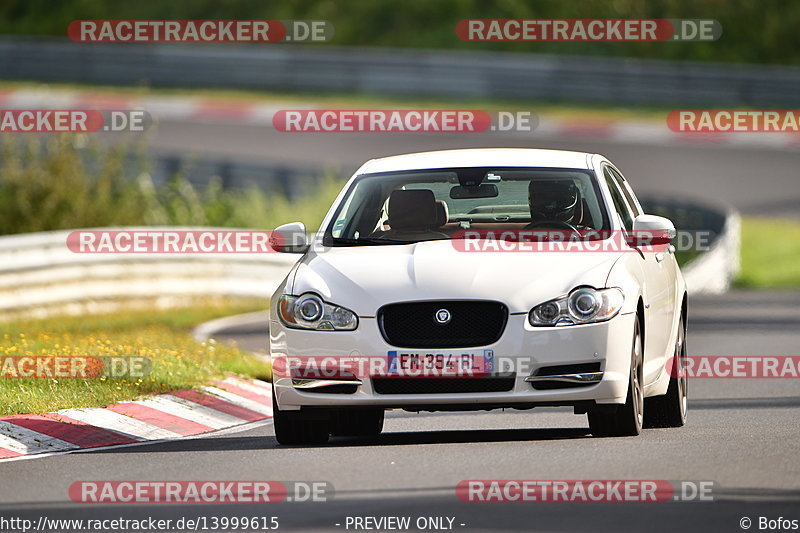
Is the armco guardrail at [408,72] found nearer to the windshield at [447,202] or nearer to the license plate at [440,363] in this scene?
the windshield at [447,202]

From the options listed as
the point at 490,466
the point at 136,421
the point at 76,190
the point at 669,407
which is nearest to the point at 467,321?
the point at 490,466

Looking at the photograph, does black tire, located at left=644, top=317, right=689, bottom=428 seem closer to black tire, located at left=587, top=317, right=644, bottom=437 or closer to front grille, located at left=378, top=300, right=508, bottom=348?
black tire, located at left=587, top=317, right=644, bottom=437

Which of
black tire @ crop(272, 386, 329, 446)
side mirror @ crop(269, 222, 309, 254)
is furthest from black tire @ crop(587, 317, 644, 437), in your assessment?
side mirror @ crop(269, 222, 309, 254)

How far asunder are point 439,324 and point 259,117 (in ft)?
102

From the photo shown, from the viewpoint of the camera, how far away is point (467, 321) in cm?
996

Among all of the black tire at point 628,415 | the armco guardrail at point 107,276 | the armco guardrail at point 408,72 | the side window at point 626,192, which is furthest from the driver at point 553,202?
the armco guardrail at point 408,72

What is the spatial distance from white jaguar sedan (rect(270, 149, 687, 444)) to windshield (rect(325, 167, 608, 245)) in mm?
20

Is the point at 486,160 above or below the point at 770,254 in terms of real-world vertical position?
above

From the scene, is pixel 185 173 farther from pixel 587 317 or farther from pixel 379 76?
pixel 587 317

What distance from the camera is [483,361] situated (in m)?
9.88

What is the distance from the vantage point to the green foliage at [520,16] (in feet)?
152

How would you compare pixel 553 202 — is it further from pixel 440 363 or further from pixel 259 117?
pixel 259 117

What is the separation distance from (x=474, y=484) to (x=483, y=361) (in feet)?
4.62

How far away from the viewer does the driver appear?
441 inches
